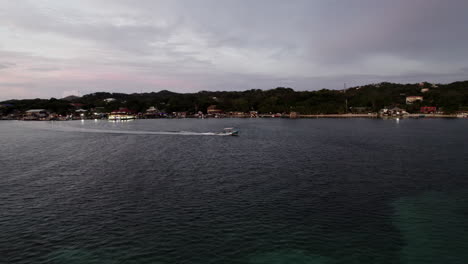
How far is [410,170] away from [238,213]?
106 feet

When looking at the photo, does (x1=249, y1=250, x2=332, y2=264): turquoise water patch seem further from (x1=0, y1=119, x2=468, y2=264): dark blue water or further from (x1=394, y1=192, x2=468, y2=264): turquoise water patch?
(x1=394, y1=192, x2=468, y2=264): turquoise water patch

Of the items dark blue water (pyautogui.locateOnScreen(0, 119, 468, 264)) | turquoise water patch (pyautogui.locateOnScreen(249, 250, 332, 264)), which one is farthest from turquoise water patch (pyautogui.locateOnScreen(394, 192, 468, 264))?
turquoise water patch (pyautogui.locateOnScreen(249, 250, 332, 264))

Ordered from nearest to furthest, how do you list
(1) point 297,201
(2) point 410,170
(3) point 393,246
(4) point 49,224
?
1. (3) point 393,246
2. (4) point 49,224
3. (1) point 297,201
4. (2) point 410,170

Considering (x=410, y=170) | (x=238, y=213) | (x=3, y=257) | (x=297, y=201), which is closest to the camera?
(x=3, y=257)

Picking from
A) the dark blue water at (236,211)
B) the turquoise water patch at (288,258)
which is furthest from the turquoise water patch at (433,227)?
the turquoise water patch at (288,258)

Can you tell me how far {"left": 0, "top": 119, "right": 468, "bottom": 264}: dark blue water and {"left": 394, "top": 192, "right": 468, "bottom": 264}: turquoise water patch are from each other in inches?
3.7

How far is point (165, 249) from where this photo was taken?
74.7 ft

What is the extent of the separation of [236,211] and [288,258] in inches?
385

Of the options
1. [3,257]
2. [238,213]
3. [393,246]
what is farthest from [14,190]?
[393,246]

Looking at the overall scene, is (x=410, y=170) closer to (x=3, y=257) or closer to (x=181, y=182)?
(x=181, y=182)

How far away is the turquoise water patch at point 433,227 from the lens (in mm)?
21656

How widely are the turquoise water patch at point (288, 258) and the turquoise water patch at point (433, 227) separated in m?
5.60

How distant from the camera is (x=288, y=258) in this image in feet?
69.9

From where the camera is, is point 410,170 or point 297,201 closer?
point 297,201
